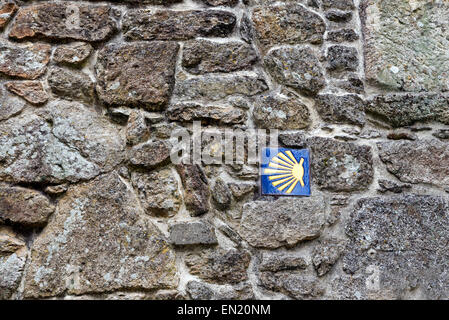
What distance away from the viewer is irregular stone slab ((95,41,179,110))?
5.08 feet

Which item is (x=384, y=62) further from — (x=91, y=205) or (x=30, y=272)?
(x=30, y=272)

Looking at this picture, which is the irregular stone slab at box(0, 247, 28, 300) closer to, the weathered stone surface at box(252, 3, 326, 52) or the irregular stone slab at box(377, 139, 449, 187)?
the weathered stone surface at box(252, 3, 326, 52)

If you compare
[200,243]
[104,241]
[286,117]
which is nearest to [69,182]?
[104,241]

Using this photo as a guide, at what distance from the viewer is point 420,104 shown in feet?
5.26

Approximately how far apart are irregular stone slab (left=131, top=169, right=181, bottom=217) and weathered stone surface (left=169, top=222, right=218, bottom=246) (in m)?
0.07

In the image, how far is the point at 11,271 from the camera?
141cm

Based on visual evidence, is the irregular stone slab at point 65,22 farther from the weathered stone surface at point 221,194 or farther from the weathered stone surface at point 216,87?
the weathered stone surface at point 221,194

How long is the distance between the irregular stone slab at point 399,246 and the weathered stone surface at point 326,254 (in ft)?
0.11

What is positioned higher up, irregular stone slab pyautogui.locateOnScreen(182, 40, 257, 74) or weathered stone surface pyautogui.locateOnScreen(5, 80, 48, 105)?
irregular stone slab pyautogui.locateOnScreen(182, 40, 257, 74)

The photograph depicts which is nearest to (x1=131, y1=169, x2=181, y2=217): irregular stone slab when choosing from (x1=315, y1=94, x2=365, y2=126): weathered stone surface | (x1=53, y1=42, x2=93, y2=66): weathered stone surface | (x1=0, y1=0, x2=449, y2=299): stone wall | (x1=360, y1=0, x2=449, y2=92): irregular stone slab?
(x1=0, y1=0, x2=449, y2=299): stone wall

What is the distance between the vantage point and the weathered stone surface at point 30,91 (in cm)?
155

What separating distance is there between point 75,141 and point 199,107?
1.61 ft

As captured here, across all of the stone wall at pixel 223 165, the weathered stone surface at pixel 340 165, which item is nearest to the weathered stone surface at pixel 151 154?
the stone wall at pixel 223 165

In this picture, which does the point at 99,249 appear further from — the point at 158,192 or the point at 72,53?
the point at 72,53
